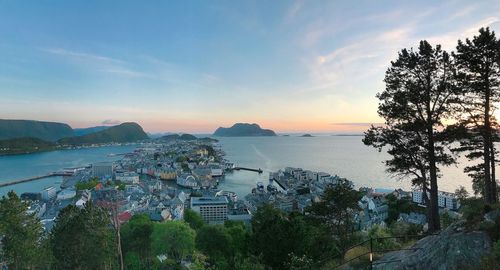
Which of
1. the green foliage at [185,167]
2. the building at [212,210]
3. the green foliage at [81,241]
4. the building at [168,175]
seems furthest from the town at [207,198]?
the green foliage at [185,167]

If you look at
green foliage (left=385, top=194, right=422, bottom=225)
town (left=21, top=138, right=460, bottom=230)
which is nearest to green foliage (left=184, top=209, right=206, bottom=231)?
town (left=21, top=138, right=460, bottom=230)

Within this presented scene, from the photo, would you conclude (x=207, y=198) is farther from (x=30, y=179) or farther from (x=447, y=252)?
(x=30, y=179)

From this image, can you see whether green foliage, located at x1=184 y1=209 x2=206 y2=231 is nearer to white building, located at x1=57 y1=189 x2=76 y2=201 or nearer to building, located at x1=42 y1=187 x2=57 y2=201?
white building, located at x1=57 y1=189 x2=76 y2=201

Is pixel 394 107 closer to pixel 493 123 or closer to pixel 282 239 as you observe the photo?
pixel 493 123

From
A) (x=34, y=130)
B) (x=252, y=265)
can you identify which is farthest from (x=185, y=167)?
(x=34, y=130)

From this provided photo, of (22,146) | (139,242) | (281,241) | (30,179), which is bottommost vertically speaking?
(30,179)

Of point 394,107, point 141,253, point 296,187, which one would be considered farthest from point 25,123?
point 394,107
